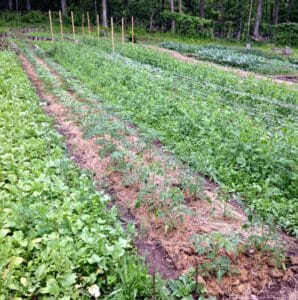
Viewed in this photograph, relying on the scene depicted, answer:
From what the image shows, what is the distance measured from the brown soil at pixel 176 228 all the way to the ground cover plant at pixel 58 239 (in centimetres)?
39

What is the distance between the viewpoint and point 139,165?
549 centimetres

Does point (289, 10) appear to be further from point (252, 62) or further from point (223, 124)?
point (223, 124)

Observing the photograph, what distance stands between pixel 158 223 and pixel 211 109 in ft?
13.5

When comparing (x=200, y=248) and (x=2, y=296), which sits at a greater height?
(x=2, y=296)

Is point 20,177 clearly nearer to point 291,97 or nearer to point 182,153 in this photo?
point 182,153

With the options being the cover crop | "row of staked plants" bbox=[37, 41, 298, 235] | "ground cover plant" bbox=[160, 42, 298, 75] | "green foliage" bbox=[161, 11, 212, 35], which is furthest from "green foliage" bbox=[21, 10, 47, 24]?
the cover crop

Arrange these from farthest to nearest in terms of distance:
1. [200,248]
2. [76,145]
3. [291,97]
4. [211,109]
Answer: [291,97] → [211,109] → [76,145] → [200,248]

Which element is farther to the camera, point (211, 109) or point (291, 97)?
point (291, 97)

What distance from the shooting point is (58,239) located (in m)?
3.19

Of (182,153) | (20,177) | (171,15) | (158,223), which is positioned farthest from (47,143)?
(171,15)

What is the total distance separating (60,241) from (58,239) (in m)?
0.04

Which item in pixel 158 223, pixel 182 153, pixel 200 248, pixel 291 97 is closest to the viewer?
pixel 200 248

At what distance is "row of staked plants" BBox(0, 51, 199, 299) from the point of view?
9.34 ft

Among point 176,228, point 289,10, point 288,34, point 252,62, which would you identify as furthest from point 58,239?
point 289,10
